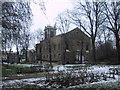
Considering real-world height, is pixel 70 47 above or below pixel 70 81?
above

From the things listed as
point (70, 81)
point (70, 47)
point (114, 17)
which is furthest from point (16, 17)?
point (70, 47)

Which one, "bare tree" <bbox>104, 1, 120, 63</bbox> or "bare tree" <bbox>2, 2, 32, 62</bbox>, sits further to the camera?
"bare tree" <bbox>104, 1, 120, 63</bbox>

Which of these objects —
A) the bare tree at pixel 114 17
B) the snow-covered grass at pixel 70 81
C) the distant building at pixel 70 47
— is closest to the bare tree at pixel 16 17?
the snow-covered grass at pixel 70 81

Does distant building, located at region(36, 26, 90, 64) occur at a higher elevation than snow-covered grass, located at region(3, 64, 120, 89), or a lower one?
higher

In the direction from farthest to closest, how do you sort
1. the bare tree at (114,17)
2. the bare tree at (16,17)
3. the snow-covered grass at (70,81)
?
1. the bare tree at (114,17)
2. the bare tree at (16,17)
3. the snow-covered grass at (70,81)

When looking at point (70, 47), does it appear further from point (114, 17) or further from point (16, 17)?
point (16, 17)

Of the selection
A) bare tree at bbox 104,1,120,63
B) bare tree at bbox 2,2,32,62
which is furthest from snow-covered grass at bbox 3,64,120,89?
bare tree at bbox 104,1,120,63

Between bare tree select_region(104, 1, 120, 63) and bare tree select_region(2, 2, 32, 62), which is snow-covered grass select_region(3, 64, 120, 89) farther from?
bare tree select_region(104, 1, 120, 63)

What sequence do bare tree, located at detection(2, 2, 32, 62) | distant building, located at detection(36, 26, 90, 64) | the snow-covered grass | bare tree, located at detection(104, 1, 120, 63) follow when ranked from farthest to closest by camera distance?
distant building, located at detection(36, 26, 90, 64) < bare tree, located at detection(104, 1, 120, 63) < bare tree, located at detection(2, 2, 32, 62) < the snow-covered grass

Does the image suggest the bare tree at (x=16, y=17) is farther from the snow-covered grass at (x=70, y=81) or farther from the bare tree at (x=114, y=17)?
the bare tree at (x=114, y=17)

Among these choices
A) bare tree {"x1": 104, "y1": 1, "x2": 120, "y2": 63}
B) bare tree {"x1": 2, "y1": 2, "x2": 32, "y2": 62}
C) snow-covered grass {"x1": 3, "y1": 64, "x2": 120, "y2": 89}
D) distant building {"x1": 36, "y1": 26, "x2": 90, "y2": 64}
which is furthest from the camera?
distant building {"x1": 36, "y1": 26, "x2": 90, "y2": 64}

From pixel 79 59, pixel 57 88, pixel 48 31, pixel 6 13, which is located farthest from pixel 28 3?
pixel 48 31

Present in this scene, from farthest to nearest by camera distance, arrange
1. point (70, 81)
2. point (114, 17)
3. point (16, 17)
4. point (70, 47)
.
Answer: point (70, 47) < point (114, 17) < point (16, 17) < point (70, 81)

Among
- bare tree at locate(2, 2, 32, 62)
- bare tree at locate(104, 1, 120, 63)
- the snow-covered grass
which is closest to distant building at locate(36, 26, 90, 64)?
bare tree at locate(104, 1, 120, 63)
